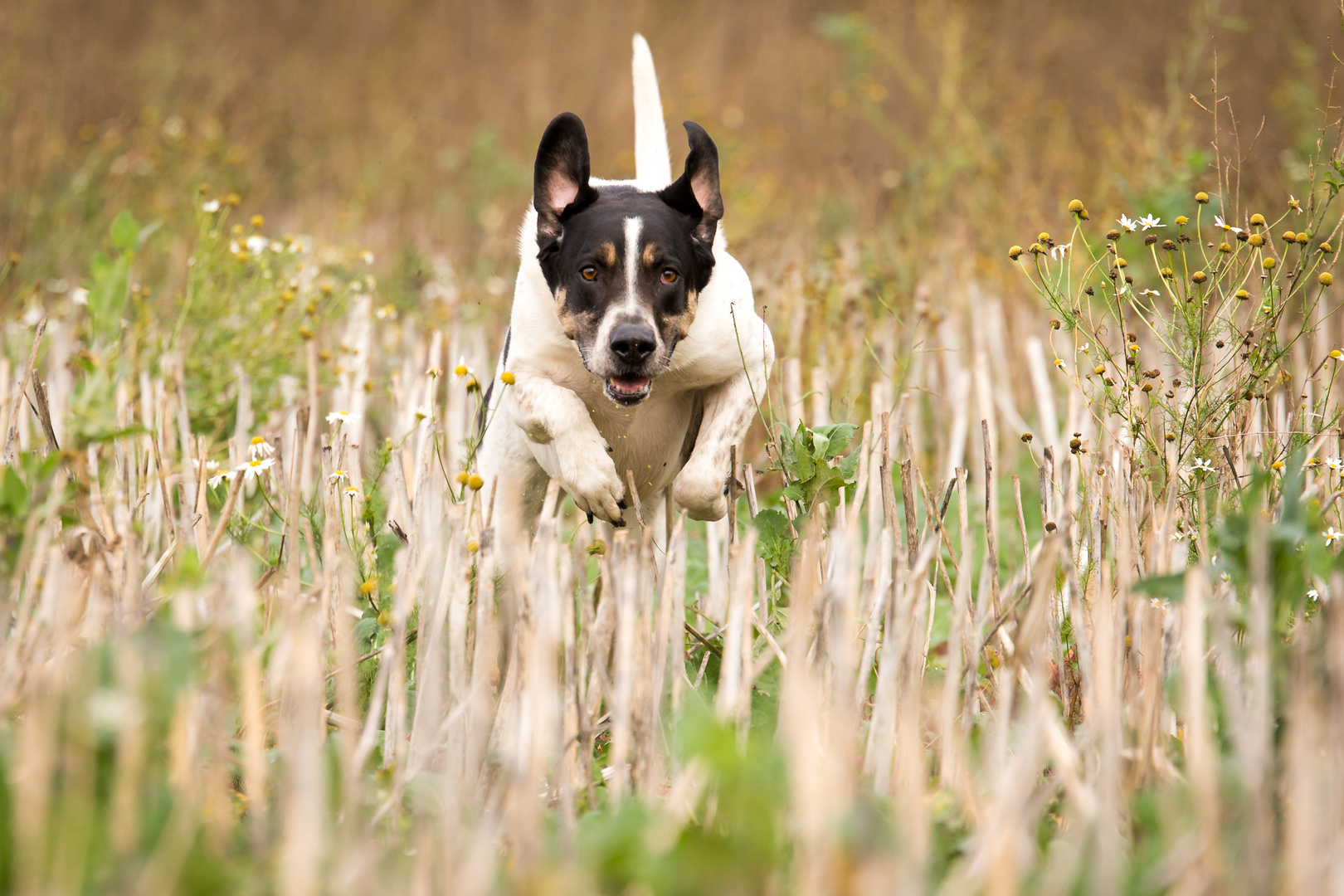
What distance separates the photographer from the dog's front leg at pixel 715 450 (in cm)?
323

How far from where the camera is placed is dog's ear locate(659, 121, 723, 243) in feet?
11.5

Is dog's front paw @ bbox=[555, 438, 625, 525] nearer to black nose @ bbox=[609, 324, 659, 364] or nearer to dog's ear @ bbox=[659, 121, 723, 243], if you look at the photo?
black nose @ bbox=[609, 324, 659, 364]

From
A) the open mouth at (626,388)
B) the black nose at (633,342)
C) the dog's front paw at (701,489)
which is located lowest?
the dog's front paw at (701,489)

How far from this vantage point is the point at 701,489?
10.6 feet

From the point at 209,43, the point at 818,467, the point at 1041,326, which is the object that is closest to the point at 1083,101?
the point at 1041,326

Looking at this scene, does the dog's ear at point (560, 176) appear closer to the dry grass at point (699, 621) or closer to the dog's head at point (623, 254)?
the dog's head at point (623, 254)

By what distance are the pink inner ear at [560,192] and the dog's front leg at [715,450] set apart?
0.69 metres

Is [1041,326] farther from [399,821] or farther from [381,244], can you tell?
[399,821]

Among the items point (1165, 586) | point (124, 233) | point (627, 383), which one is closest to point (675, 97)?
point (627, 383)

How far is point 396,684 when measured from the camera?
2.35 meters

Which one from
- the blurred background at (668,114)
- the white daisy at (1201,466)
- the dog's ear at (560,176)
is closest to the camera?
the white daisy at (1201,466)

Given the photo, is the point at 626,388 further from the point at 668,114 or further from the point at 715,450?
the point at 668,114

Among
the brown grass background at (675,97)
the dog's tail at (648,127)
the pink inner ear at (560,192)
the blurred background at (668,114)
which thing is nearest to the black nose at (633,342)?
the pink inner ear at (560,192)

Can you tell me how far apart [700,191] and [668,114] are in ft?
22.7
